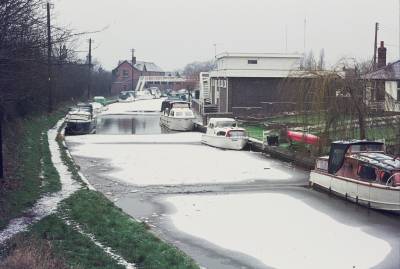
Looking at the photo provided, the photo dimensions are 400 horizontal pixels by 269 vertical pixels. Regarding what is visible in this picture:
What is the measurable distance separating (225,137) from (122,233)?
72.2ft

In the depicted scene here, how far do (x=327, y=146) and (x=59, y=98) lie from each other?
39.1 meters

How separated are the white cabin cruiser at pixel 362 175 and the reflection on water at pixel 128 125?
28.6 metres

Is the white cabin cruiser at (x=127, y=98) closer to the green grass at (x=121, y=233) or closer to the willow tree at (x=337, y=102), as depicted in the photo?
the willow tree at (x=337, y=102)

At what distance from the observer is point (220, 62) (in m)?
60.9

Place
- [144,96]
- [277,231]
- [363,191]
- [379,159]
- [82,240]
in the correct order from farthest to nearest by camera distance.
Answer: [144,96]
[379,159]
[363,191]
[277,231]
[82,240]

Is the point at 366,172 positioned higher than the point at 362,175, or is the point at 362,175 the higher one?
the point at 366,172

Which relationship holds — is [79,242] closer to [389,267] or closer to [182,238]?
[182,238]

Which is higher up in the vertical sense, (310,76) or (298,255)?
(310,76)

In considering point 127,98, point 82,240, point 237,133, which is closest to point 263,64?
point 237,133

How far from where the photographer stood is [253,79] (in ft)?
181

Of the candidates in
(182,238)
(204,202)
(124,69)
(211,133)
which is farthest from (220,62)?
(124,69)

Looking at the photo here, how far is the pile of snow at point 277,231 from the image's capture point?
1275 cm

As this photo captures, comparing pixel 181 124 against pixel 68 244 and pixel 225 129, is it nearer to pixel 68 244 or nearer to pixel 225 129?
pixel 225 129

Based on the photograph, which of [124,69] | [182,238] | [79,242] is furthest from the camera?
[124,69]
